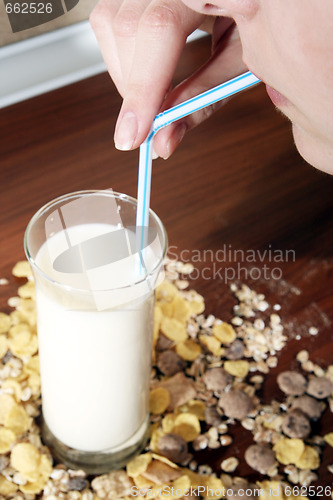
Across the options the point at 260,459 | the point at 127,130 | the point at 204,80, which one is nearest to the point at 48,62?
the point at 204,80

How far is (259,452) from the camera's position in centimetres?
67

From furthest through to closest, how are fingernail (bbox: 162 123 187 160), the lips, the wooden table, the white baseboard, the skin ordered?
the white baseboard → the wooden table → fingernail (bbox: 162 123 187 160) → the lips → the skin

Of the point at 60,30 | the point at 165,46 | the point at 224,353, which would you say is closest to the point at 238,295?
the point at 224,353

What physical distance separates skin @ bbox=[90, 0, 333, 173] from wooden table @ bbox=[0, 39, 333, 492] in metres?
0.18

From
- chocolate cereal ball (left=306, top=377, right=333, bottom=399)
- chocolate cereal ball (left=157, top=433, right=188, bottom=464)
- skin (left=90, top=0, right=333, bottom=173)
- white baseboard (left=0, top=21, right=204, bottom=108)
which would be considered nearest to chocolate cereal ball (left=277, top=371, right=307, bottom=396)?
chocolate cereal ball (left=306, top=377, right=333, bottom=399)

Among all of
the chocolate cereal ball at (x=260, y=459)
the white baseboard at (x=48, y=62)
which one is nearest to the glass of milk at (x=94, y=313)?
the chocolate cereal ball at (x=260, y=459)

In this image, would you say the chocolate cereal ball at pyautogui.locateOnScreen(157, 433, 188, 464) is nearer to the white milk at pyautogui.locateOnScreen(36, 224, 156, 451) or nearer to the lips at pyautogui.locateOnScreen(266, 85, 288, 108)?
the white milk at pyautogui.locateOnScreen(36, 224, 156, 451)

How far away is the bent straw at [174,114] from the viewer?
1.72ft

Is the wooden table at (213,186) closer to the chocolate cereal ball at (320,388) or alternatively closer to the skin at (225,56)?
the chocolate cereal ball at (320,388)

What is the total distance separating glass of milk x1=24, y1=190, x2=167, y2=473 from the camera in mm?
550

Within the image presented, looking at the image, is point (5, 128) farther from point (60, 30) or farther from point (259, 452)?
point (259, 452)

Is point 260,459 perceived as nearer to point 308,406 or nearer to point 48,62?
point 308,406

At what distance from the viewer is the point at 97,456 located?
671 mm

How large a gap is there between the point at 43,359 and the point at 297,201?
438mm
